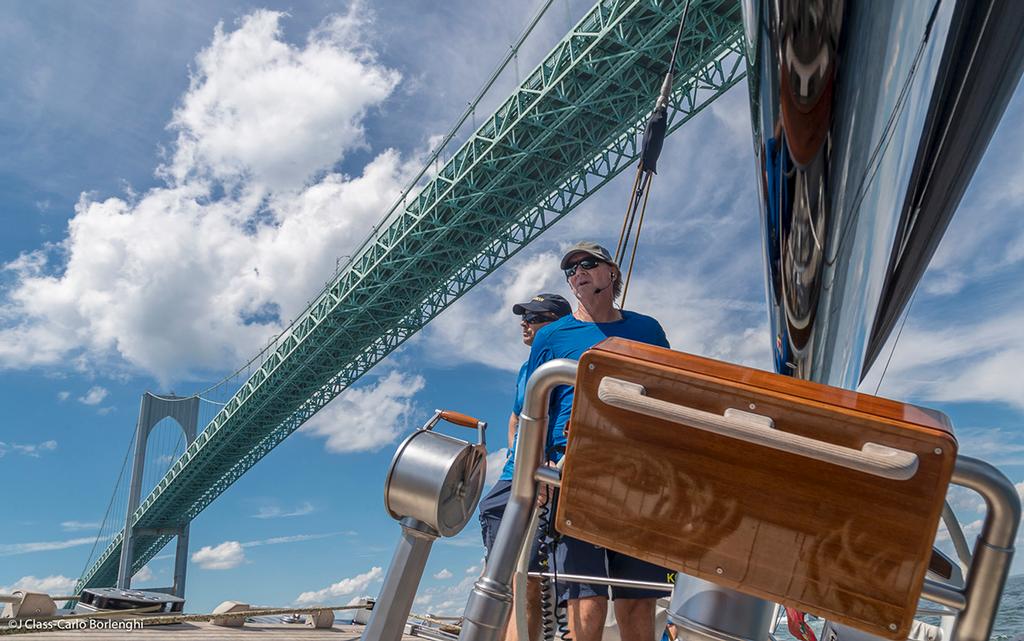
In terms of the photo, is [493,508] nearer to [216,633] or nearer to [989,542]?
[989,542]

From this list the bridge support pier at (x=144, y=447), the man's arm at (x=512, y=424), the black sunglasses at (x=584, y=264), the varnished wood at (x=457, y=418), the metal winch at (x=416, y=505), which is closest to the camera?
the metal winch at (x=416, y=505)

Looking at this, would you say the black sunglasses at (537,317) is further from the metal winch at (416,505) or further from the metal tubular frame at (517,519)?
the metal tubular frame at (517,519)

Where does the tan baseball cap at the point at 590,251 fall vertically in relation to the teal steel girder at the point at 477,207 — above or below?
below

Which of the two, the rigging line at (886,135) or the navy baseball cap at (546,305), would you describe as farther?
the navy baseball cap at (546,305)

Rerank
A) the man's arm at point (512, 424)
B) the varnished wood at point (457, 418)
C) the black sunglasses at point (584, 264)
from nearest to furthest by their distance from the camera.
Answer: the varnished wood at point (457, 418), the black sunglasses at point (584, 264), the man's arm at point (512, 424)

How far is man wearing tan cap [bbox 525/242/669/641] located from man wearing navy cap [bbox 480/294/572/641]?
0.07 meters

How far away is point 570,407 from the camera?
1153mm

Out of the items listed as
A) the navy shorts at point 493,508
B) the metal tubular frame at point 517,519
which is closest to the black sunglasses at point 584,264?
the navy shorts at point 493,508

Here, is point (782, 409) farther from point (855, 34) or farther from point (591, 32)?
point (591, 32)

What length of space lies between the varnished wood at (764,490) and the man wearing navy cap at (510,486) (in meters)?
0.46

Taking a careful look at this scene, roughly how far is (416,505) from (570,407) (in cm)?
61

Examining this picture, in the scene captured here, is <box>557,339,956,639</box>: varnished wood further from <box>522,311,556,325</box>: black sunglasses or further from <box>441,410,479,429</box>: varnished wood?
<box>522,311,556,325</box>: black sunglasses

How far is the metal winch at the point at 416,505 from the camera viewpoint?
553 mm

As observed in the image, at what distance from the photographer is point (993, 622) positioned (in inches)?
13.9
